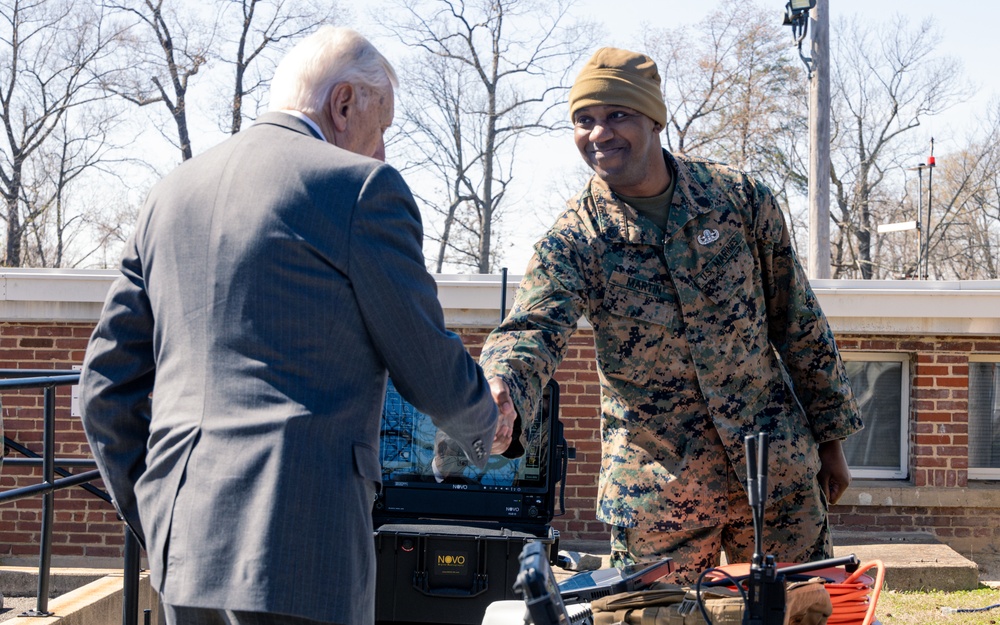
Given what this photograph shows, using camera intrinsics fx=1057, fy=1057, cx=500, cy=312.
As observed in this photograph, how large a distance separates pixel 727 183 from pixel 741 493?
913 millimetres

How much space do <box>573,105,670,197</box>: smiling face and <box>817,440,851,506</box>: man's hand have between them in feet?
3.11

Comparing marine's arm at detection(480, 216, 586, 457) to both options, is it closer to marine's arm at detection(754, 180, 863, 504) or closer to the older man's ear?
marine's arm at detection(754, 180, 863, 504)

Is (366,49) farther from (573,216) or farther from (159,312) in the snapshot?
(573,216)

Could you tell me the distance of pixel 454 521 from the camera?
521 centimetres

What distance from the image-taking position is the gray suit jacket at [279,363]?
177cm

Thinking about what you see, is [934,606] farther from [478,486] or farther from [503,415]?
[503,415]

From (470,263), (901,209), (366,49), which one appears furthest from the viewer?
(901,209)

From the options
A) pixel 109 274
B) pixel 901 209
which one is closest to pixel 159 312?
pixel 109 274

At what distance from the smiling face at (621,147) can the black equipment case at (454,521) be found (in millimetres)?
2000

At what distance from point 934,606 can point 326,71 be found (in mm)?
5812

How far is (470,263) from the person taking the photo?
26.1m

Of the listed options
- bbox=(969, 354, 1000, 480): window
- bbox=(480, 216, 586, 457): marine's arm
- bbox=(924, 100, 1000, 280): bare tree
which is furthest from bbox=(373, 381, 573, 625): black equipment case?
bbox=(924, 100, 1000, 280): bare tree

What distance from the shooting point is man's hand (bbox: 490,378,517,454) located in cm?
244

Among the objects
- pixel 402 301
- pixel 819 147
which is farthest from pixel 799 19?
pixel 402 301
